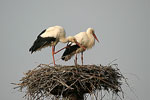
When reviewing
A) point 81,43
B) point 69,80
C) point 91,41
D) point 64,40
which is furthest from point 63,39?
point 69,80

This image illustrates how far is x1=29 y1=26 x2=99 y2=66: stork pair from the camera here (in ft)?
25.2

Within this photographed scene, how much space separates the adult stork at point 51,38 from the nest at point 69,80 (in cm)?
145

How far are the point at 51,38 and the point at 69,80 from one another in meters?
2.23

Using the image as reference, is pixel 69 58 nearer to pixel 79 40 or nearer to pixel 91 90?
pixel 79 40

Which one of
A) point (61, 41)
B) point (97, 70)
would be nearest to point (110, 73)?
point (97, 70)

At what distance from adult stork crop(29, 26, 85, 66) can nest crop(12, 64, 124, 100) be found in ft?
4.76

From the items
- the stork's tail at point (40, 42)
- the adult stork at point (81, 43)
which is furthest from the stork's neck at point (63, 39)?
the adult stork at point (81, 43)

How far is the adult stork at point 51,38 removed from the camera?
7.65 meters

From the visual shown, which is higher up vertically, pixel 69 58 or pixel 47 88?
pixel 69 58

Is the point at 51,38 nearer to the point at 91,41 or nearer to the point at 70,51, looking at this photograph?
the point at 70,51

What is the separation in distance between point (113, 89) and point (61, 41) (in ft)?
7.66

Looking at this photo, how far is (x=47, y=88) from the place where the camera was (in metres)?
5.83

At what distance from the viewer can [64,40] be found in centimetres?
780

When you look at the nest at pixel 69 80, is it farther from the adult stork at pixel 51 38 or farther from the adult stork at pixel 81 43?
the adult stork at pixel 81 43
